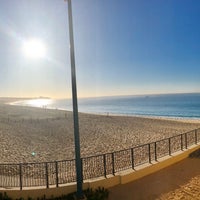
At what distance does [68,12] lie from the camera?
23.4 feet

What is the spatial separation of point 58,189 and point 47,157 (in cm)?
1012

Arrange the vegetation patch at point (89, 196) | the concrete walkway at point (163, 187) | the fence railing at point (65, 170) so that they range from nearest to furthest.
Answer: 1. the vegetation patch at point (89, 196)
2. the concrete walkway at point (163, 187)
3. the fence railing at point (65, 170)

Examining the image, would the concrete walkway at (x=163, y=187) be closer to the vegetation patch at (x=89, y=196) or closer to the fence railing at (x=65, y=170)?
the vegetation patch at (x=89, y=196)

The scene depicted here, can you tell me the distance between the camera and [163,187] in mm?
8047

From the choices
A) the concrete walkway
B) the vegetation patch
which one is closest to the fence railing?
the vegetation patch

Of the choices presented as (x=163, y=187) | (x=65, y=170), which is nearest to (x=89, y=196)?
(x=163, y=187)

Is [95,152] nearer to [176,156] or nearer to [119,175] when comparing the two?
[176,156]

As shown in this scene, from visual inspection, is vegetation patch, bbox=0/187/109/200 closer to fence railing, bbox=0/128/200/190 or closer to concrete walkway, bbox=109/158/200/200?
concrete walkway, bbox=109/158/200/200

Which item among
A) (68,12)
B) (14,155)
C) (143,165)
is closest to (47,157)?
(14,155)

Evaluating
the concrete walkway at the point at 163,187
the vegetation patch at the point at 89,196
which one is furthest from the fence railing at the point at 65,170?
the concrete walkway at the point at 163,187

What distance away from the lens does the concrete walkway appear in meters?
7.51

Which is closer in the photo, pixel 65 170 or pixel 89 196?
pixel 89 196

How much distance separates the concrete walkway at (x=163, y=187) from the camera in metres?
7.51

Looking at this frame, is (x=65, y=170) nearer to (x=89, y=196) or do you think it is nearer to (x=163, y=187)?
(x=89, y=196)
